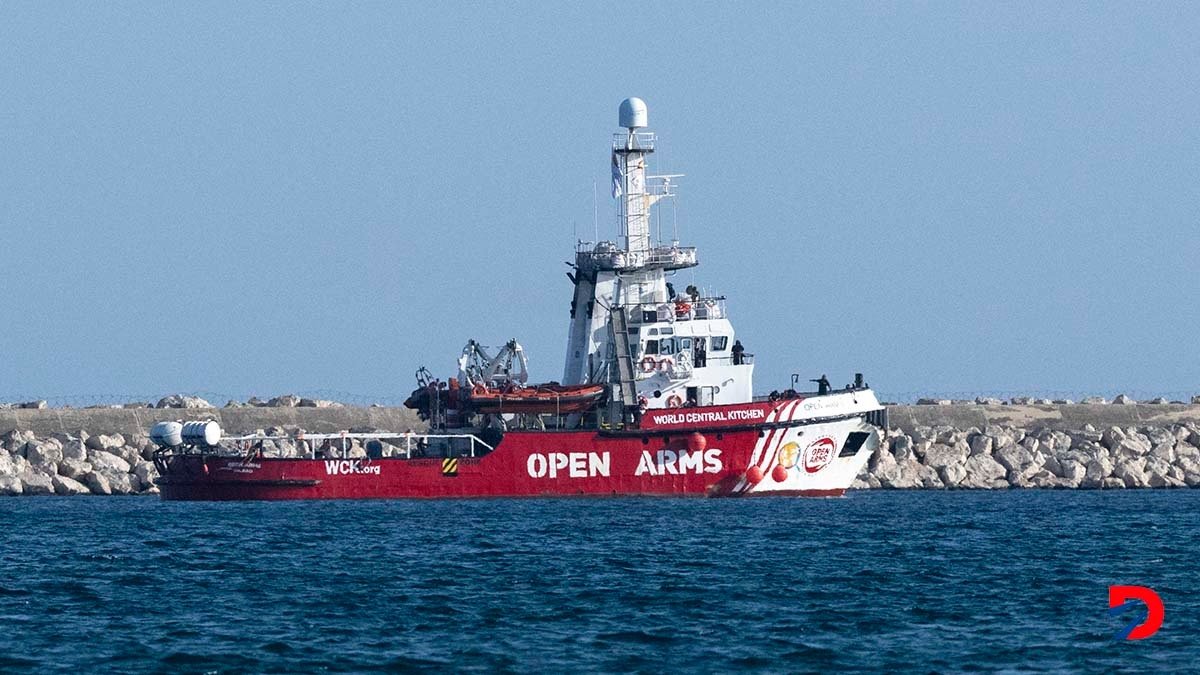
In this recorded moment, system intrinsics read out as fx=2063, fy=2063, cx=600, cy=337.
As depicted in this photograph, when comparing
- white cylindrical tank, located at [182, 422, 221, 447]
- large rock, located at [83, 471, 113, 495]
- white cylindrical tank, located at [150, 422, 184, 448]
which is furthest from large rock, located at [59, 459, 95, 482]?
white cylindrical tank, located at [182, 422, 221, 447]

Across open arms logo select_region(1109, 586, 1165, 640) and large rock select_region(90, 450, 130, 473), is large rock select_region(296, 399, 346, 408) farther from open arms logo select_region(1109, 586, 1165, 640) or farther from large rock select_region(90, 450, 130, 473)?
open arms logo select_region(1109, 586, 1165, 640)

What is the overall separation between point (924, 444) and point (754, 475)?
1038 cm

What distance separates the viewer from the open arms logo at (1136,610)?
81.1ft

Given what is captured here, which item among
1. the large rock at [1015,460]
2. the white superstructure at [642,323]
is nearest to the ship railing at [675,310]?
the white superstructure at [642,323]

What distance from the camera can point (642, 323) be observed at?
1917 inches

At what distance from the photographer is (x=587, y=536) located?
124ft

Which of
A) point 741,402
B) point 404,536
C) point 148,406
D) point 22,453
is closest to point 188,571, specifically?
point 404,536

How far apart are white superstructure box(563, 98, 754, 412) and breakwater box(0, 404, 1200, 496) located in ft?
25.6

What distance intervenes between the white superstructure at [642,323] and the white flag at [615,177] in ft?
0.08

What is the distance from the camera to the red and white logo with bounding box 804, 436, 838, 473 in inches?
1884

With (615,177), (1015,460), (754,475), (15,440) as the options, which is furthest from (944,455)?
(15,440)

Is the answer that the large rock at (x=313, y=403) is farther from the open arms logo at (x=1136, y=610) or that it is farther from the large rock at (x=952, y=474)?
the open arms logo at (x=1136, y=610)

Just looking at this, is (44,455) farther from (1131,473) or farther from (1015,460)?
(1131,473)

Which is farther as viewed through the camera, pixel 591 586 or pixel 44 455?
pixel 44 455
